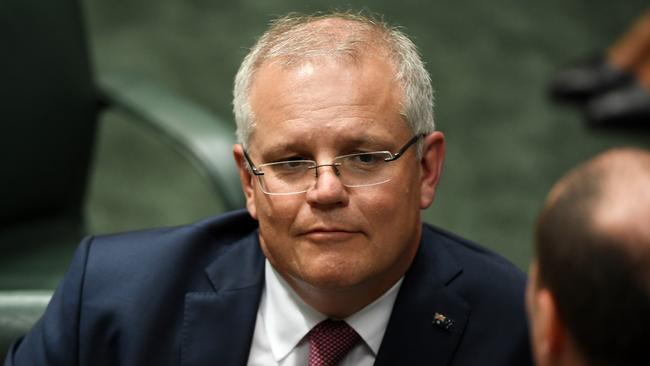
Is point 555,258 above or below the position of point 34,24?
above

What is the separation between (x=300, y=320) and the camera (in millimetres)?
1722

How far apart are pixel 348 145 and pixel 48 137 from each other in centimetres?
91

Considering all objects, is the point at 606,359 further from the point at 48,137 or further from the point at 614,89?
the point at 614,89

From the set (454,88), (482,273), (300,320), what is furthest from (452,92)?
(300,320)

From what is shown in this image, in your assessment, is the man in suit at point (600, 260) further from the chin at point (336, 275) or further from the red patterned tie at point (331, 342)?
the red patterned tie at point (331, 342)

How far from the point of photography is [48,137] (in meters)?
2.30

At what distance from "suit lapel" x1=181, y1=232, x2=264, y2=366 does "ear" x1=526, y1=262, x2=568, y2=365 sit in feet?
1.94

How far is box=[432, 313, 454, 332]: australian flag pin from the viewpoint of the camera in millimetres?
1710

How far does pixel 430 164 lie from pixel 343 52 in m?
0.23

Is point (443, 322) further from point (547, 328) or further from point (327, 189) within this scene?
point (547, 328)

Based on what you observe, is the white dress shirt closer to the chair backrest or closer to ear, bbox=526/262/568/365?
ear, bbox=526/262/568/365

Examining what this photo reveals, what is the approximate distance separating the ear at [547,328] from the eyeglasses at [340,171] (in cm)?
41

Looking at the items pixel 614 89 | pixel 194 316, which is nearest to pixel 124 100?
pixel 194 316

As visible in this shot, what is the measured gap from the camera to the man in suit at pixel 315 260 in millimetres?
1606
